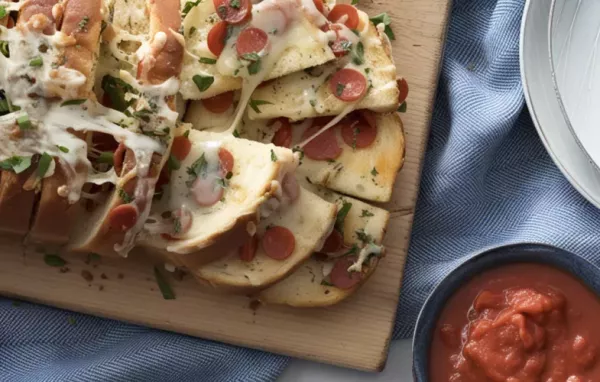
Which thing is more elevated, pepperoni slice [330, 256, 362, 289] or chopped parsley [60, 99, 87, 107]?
chopped parsley [60, 99, 87, 107]

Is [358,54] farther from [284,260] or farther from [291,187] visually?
[284,260]

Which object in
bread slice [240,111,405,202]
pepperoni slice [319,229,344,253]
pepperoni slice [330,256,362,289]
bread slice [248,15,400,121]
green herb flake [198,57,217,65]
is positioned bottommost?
pepperoni slice [330,256,362,289]

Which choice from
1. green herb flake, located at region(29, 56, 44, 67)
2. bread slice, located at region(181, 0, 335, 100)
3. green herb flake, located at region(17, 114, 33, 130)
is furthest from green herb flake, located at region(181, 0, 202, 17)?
green herb flake, located at region(17, 114, 33, 130)

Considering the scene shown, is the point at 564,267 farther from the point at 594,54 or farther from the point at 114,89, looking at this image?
the point at 114,89

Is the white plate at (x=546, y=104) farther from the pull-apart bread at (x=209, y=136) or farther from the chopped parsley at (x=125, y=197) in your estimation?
the chopped parsley at (x=125, y=197)

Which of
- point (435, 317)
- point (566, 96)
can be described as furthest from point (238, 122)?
point (566, 96)

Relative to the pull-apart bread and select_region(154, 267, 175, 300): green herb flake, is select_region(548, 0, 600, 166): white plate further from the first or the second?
select_region(154, 267, 175, 300): green herb flake

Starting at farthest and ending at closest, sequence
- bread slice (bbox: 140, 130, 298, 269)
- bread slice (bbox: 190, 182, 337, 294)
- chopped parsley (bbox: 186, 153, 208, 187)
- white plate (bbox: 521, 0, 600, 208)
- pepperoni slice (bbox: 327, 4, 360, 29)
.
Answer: white plate (bbox: 521, 0, 600, 208) → pepperoni slice (bbox: 327, 4, 360, 29) → bread slice (bbox: 190, 182, 337, 294) → chopped parsley (bbox: 186, 153, 208, 187) → bread slice (bbox: 140, 130, 298, 269)
